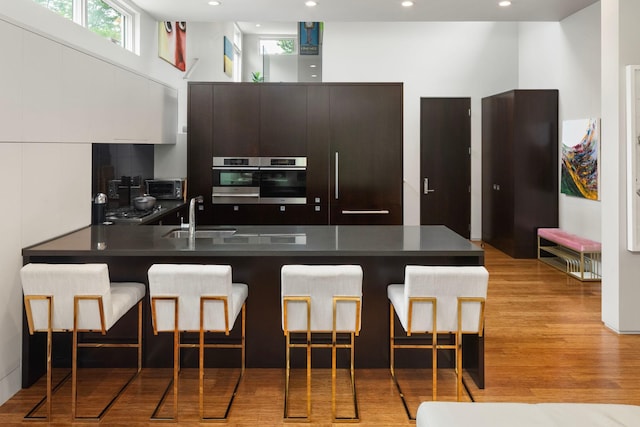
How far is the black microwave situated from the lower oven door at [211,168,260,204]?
0.45m

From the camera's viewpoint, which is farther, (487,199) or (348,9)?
(487,199)

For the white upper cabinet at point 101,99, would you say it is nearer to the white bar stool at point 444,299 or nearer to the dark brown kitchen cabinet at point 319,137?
the dark brown kitchen cabinet at point 319,137

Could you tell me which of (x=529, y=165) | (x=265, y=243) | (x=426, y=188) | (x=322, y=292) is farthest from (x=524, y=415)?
(x=426, y=188)

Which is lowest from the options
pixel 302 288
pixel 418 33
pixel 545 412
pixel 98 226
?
pixel 545 412

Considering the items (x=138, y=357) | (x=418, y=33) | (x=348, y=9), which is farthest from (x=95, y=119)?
(x=418, y=33)

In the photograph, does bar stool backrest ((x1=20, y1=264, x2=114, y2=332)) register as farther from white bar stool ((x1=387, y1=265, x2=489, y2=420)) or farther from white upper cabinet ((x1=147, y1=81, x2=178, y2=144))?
white upper cabinet ((x1=147, y1=81, x2=178, y2=144))

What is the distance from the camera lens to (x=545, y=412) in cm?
194

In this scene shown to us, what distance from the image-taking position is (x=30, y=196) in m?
3.29

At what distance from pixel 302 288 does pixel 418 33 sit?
7093 mm

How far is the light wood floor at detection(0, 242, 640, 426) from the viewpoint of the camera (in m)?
2.99

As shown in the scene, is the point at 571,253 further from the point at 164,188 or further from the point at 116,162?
the point at 116,162

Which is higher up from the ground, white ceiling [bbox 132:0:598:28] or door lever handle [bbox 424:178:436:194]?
white ceiling [bbox 132:0:598:28]

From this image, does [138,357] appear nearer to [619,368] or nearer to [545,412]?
[545,412]

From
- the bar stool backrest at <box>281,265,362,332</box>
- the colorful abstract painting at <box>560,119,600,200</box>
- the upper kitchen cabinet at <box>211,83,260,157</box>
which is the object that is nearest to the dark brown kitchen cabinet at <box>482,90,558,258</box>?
the colorful abstract painting at <box>560,119,600,200</box>
